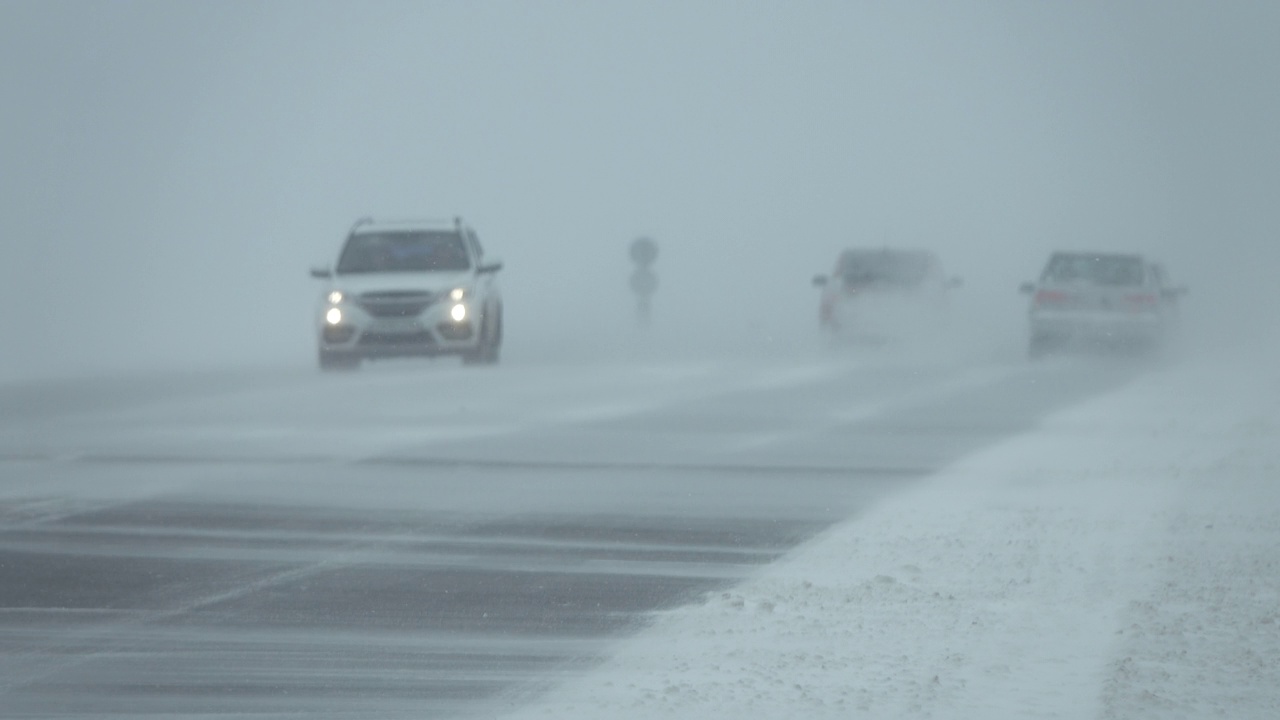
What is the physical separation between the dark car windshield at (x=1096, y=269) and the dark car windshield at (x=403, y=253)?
8.89 meters

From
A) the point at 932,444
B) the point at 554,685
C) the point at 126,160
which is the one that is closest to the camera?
the point at 554,685

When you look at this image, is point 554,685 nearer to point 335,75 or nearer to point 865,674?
point 865,674

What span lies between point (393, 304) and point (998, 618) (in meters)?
17.6

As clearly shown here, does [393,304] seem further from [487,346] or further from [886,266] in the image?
[886,266]

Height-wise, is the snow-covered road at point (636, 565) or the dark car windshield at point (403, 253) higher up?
the dark car windshield at point (403, 253)

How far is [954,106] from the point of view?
134m

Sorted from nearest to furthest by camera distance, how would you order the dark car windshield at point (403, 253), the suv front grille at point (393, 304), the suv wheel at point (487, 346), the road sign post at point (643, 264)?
the suv front grille at point (393, 304) → the suv wheel at point (487, 346) → the dark car windshield at point (403, 253) → the road sign post at point (643, 264)

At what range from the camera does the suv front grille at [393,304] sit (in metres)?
24.9

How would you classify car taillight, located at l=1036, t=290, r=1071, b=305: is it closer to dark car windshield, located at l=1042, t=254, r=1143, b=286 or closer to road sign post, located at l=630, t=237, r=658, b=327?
dark car windshield, located at l=1042, t=254, r=1143, b=286

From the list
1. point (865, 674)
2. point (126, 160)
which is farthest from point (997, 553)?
point (126, 160)

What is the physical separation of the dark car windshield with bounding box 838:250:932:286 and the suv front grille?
31.9 feet

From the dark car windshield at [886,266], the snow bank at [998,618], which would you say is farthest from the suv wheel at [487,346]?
the snow bank at [998,618]

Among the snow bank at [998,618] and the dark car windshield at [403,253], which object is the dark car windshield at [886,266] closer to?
the dark car windshield at [403,253]

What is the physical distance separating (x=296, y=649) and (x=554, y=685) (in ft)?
3.59
